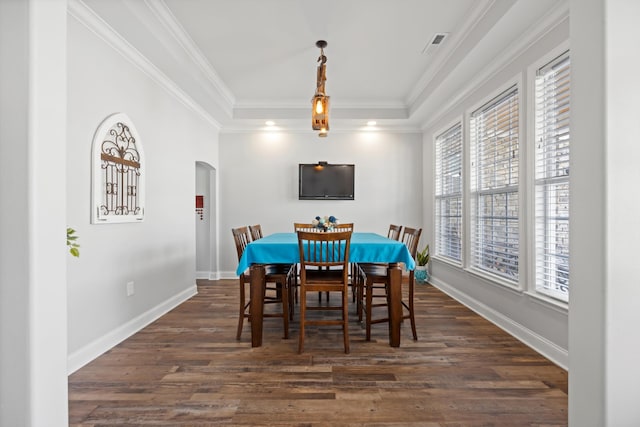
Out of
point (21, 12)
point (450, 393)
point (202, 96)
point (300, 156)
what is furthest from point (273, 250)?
point (300, 156)

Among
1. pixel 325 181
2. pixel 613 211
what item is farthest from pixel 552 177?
pixel 325 181

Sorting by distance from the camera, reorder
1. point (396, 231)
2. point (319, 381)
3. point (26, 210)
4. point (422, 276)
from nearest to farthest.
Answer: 1. point (26, 210)
2. point (319, 381)
3. point (396, 231)
4. point (422, 276)

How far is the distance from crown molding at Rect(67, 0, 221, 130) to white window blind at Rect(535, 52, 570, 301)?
3.49 meters

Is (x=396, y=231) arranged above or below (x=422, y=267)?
above

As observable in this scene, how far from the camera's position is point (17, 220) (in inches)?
45.9

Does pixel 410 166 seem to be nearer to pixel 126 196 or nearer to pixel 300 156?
pixel 300 156

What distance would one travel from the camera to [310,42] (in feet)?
10.8

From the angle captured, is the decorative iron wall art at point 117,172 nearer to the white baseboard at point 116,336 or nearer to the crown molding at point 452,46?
the white baseboard at point 116,336

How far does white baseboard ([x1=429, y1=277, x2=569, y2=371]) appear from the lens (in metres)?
2.32

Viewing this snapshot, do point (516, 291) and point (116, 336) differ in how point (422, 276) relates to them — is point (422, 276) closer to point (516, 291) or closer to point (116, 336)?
point (516, 291)

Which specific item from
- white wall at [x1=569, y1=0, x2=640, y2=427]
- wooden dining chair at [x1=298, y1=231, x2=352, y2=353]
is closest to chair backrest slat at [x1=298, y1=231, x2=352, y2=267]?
wooden dining chair at [x1=298, y1=231, x2=352, y2=353]

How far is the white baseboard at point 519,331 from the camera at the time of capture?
7.62ft

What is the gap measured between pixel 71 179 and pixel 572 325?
3056 millimetres

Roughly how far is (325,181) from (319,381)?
12.3 ft
